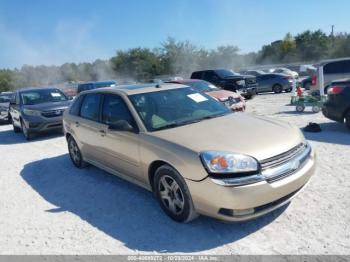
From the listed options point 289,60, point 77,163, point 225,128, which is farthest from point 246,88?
point 289,60

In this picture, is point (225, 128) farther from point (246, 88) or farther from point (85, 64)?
point (85, 64)

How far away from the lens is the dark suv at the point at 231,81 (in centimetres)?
1566

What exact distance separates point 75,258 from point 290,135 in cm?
278

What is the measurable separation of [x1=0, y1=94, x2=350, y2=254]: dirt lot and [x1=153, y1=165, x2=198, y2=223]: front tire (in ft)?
0.45

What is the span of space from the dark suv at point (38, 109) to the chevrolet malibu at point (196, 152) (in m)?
5.17

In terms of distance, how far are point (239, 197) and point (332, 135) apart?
512 cm

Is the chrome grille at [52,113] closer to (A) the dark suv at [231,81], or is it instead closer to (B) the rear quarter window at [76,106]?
(B) the rear quarter window at [76,106]

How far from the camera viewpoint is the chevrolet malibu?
126 inches

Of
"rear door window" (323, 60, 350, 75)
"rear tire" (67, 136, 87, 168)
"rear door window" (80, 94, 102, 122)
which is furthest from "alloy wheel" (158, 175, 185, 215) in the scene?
"rear door window" (323, 60, 350, 75)

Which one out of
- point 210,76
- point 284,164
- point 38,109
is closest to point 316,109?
point 210,76

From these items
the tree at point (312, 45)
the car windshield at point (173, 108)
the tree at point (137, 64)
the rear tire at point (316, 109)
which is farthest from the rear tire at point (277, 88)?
the tree at point (312, 45)

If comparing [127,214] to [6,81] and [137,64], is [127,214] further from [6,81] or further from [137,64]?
[6,81]

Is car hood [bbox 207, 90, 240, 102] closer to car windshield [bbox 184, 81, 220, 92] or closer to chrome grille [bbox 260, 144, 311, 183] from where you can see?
car windshield [bbox 184, 81, 220, 92]

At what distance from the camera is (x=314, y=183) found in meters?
4.55
